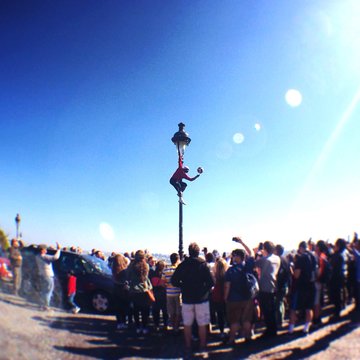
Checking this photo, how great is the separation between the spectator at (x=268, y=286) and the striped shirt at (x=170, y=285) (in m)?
2.03

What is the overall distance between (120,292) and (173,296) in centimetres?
159

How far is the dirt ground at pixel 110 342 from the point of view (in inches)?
156

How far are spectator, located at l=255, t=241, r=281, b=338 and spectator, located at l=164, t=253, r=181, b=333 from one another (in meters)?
2.03

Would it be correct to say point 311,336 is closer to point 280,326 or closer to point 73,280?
point 280,326

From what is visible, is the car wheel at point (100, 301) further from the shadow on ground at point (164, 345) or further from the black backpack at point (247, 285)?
the black backpack at point (247, 285)

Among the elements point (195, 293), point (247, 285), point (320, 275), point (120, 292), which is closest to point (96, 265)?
point (120, 292)

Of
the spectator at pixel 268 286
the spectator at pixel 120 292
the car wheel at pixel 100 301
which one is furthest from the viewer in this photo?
the car wheel at pixel 100 301

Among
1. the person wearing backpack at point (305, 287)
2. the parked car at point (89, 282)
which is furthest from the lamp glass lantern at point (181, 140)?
the parked car at point (89, 282)

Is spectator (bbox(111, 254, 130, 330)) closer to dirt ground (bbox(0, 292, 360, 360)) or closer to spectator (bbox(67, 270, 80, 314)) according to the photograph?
dirt ground (bbox(0, 292, 360, 360))

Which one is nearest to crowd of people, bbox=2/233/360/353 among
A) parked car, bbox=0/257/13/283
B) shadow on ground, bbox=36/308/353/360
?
shadow on ground, bbox=36/308/353/360

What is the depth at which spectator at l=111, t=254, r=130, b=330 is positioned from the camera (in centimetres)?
786

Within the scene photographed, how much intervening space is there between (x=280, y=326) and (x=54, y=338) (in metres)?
5.79

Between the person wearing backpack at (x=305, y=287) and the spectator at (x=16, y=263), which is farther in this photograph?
the person wearing backpack at (x=305, y=287)

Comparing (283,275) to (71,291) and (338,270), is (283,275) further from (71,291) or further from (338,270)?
(71,291)
